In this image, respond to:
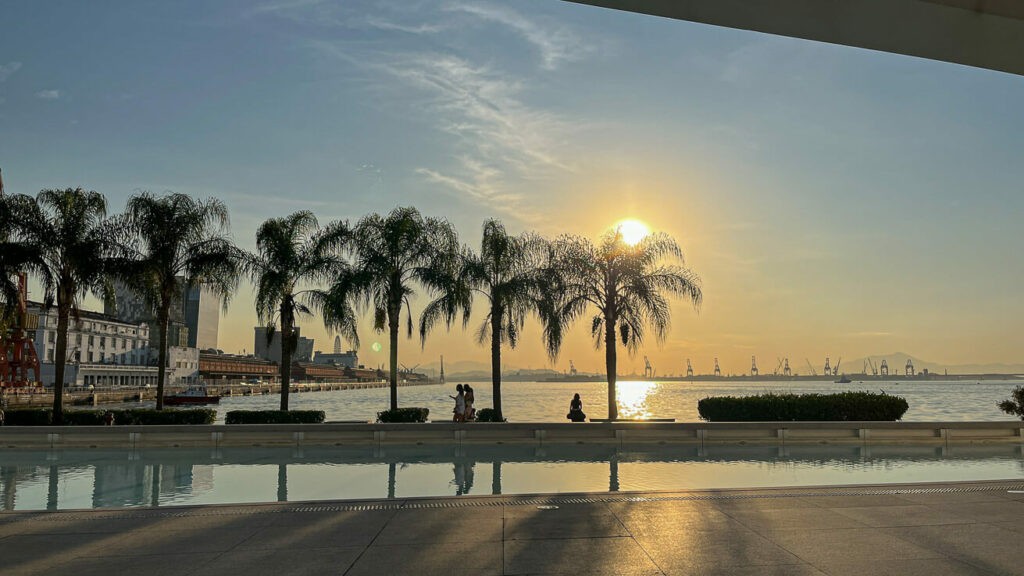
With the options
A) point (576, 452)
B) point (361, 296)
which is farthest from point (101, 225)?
point (576, 452)

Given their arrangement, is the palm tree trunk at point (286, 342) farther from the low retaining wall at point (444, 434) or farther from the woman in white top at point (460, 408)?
the woman in white top at point (460, 408)

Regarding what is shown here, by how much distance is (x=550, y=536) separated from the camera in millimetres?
8336

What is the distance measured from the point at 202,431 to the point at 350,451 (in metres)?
5.16

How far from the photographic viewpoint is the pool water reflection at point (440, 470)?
13078 mm

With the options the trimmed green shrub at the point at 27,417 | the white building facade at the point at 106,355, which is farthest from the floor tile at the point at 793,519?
the white building facade at the point at 106,355

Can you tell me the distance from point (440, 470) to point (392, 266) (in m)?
13.2

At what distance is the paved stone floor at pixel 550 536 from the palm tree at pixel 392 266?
17368 millimetres

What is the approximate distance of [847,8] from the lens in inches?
239

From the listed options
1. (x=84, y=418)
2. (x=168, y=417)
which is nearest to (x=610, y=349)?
(x=168, y=417)

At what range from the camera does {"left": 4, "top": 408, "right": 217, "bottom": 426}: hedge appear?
2516cm

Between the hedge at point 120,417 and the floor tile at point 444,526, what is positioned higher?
the hedge at point 120,417

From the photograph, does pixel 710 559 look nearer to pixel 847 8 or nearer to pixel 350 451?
pixel 847 8

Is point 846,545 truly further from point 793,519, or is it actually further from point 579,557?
point 579,557

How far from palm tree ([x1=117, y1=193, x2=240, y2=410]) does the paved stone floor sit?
18.5 m
